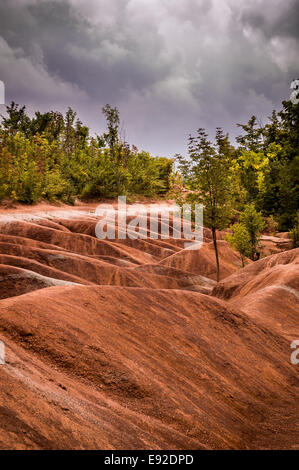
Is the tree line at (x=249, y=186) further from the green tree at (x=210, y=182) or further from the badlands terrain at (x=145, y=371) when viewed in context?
the badlands terrain at (x=145, y=371)

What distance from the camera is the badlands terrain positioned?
128 inches

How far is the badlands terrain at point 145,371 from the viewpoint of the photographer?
3250mm

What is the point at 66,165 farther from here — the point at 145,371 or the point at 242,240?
the point at 145,371

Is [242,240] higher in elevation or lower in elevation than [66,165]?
lower

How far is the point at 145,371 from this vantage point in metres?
4.92

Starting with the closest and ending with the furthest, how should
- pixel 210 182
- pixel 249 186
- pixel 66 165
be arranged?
1. pixel 210 182
2. pixel 249 186
3. pixel 66 165

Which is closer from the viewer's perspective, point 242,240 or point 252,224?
point 242,240

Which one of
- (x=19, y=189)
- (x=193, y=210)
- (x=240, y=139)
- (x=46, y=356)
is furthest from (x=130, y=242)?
(x=240, y=139)

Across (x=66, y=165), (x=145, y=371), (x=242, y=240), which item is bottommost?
(x=145, y=371)

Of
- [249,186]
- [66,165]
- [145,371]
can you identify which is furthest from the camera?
[66,165]

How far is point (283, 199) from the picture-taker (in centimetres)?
3006

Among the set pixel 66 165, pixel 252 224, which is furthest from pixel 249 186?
pixel 66 165

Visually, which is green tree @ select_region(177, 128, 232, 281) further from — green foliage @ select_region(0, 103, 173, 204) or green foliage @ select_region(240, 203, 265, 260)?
green foliage @ select_region(0, 103, 173, 204)

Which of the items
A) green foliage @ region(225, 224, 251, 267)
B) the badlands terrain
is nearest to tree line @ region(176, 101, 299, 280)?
green foliage @ region(225, 224, 251, 267)
